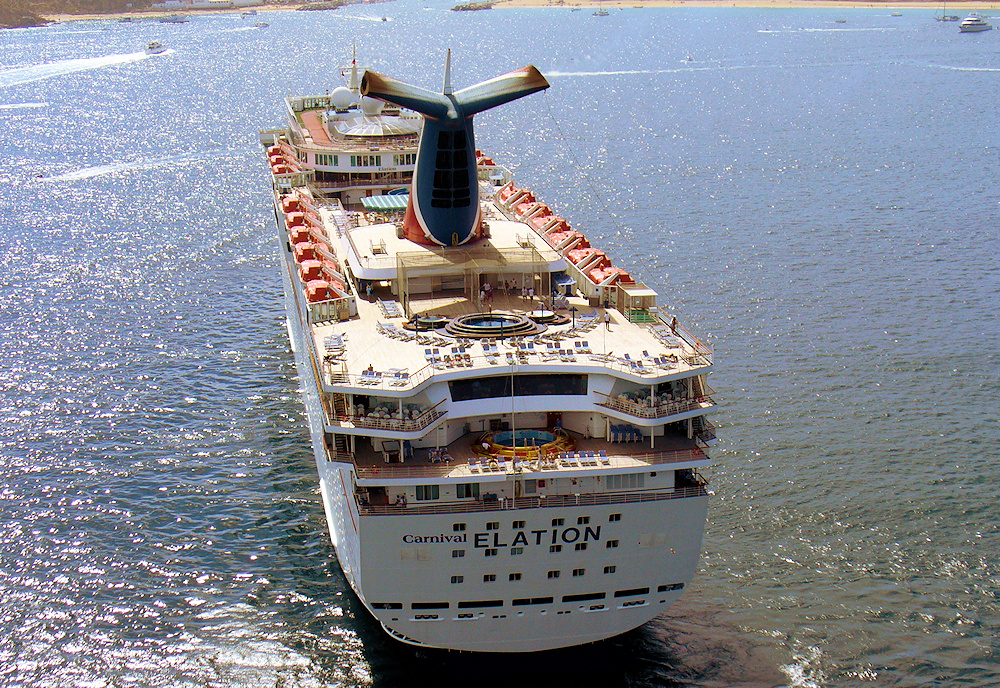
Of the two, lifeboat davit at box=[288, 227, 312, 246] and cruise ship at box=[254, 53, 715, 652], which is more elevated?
lifeboat davit at box=[288, 227, 312, 246]

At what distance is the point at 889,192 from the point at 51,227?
7845cm

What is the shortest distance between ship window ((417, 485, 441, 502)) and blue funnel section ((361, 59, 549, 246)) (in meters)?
18.1

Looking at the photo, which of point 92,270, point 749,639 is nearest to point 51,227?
point 92,270

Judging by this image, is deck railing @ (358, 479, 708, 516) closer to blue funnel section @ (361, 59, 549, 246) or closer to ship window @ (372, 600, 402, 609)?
ship window @ (372, 600, 402, 609)

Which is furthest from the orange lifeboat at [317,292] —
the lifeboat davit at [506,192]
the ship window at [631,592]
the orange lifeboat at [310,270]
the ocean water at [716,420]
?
the lifeboat davit at [506,192]

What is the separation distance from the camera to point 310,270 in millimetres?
51750

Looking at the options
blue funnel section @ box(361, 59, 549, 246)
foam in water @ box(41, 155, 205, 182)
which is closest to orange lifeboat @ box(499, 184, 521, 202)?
blue funnel section @ box(361, 59, 549, 246)

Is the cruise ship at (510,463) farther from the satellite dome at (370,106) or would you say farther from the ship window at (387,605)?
the satellite dome at (370,106)

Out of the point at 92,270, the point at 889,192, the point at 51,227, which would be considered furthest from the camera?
the point at 889,192

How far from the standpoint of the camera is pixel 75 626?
4303cm

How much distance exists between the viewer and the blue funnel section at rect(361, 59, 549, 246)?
2004 inches

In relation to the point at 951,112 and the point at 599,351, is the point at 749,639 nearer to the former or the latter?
the point at 599,351

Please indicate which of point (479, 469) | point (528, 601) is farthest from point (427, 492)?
point (528, 601)

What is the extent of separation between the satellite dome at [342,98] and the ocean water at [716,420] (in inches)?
565
